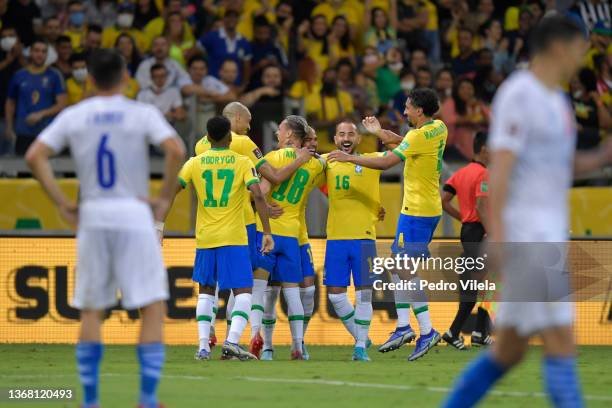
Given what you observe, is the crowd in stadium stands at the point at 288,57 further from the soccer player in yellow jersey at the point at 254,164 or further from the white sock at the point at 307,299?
the white sock at the point at 307,299

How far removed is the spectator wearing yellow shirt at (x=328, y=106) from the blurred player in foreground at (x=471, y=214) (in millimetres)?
3920

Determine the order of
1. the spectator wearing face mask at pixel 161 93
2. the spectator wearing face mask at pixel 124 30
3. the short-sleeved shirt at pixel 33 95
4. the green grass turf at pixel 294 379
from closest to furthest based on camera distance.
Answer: the green grass turf at pixel 294 379, the short-sleeved shirt at pixel 33 95, the spectator wearing face mask at pixel 161 93, the spectator wearing face mask at pixel 124 30

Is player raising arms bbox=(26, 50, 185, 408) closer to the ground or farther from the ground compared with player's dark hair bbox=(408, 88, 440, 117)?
closer to the ground

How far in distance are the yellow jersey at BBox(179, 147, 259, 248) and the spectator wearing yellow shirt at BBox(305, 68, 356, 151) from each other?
6.41 metres

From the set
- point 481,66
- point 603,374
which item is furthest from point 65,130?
point 481,66

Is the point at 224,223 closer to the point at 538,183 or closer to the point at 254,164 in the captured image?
the point at 254,164

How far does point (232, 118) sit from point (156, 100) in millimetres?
5379

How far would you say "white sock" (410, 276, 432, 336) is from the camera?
Result: 1358 cm

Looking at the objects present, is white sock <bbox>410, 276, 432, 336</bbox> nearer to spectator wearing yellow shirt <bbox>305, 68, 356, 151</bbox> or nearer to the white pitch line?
the white pitch line

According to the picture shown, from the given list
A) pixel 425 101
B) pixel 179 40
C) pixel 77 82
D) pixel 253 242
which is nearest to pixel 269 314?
pixel 253 242

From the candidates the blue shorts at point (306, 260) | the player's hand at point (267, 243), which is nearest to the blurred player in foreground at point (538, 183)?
the player's hand at point (267, 243)

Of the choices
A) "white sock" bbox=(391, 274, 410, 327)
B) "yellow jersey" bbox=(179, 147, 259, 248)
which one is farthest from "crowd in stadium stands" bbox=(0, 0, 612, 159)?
"yellow jersey" bbox=(179, 147, 259, 248)

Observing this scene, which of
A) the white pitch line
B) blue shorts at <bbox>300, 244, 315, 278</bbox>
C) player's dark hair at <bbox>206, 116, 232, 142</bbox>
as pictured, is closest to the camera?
the white pitch line

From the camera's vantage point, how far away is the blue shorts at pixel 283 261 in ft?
45.0
